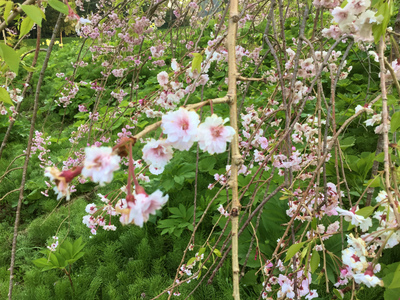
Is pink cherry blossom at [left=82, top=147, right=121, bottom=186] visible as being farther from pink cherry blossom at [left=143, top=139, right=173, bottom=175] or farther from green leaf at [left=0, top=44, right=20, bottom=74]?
green leaf at [left=0, top=44, right=20, bottom=74]

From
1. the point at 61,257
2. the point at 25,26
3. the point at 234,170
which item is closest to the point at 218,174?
the point at 61,257

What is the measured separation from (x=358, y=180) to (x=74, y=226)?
2332mm

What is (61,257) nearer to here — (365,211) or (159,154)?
(159,154)

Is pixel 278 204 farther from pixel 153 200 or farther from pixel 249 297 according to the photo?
pixel 153 200

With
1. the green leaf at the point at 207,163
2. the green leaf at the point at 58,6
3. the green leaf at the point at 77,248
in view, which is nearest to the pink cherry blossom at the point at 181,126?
the green leaf at the point at 58,6

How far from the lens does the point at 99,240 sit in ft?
7.71

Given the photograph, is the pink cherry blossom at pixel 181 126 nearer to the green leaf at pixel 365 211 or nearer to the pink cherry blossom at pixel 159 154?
the pink cherry blossom at pixel 159 154

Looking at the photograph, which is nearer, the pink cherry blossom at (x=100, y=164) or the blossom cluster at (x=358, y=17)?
the pink cherry blossom at (x=100, y=164)

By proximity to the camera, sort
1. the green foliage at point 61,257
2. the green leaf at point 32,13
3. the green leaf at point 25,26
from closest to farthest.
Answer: the green leaf at point 32,13 → the green leaf at point 25,26 → the green foliage at point 61,257

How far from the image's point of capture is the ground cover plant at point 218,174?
0.53 metres

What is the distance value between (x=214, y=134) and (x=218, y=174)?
5.72 ft

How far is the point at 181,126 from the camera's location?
0.47 metres

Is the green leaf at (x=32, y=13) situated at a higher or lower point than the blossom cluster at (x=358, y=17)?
higher

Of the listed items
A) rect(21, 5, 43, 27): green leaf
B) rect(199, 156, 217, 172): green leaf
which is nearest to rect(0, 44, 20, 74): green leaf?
rect(21, 5, 43, 27): green leaf
